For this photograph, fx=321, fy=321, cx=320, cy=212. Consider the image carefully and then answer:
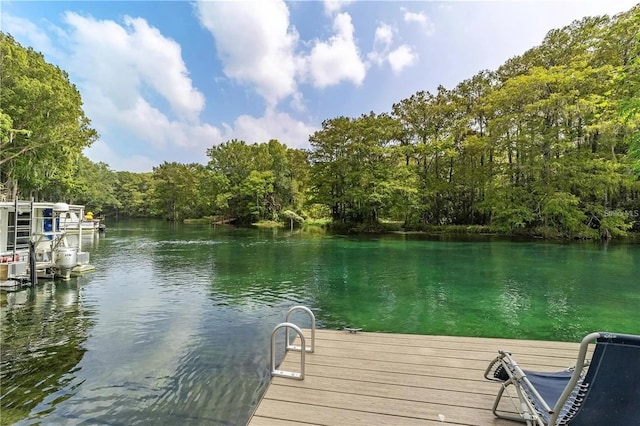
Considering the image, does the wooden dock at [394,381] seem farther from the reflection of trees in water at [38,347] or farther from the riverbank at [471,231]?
the riverbank at [471,231]

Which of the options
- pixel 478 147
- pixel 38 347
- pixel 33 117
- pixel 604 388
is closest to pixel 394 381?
pixel 604 388

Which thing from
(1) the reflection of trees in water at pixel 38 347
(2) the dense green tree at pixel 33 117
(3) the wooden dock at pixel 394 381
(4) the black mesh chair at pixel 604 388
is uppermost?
(2) the dense green tree at pixel 33 117

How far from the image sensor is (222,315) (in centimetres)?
718

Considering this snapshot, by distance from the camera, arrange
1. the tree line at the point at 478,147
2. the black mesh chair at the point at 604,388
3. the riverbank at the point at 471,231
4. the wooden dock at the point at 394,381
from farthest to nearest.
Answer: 1. the riverbank at the point at 471,231
2. the tree line at the point at 478,147
3. the wooden dock at the point at 394,381
4. the black mesh chair at the point at 604,388

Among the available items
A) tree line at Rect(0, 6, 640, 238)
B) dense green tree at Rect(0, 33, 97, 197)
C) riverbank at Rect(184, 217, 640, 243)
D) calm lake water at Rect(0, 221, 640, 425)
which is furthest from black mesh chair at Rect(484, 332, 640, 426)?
riverbank at Rect(184, 217, 640, 243)

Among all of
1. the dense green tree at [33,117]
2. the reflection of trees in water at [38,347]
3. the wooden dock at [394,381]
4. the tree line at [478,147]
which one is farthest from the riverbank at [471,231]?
the wooden dock at [394,381]

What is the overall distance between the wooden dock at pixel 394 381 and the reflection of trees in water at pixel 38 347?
3274mm

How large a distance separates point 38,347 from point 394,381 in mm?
5974

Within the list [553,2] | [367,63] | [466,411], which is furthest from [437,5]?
[466,411]

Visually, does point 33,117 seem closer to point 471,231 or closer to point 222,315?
point 222,315

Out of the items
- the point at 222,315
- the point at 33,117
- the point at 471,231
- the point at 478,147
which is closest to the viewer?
the point at 222,315

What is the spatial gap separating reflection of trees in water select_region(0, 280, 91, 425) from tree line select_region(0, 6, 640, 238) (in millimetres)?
7577

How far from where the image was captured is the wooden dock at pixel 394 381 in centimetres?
232

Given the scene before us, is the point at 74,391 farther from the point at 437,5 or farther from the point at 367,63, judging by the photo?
the point at 367,63
